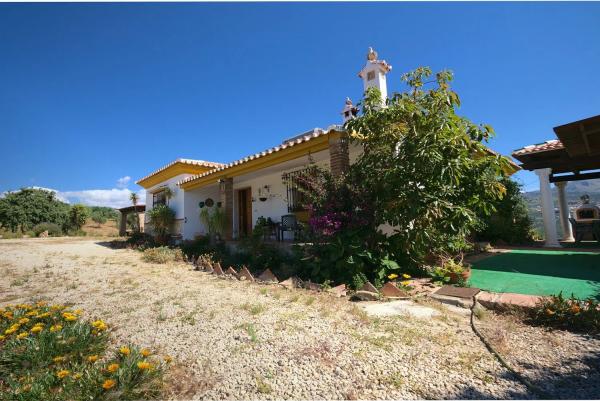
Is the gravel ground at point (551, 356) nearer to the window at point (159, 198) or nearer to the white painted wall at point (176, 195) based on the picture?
the white painted wall at point (176, 195)

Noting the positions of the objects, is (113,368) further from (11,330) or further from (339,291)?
(339,291)

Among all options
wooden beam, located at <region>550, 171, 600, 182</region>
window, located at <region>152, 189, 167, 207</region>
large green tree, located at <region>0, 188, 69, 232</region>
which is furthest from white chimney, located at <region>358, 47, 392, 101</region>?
large green tree, located at <region>0, 188, 69, 232</region>

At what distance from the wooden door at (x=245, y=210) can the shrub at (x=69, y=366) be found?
27.2ft

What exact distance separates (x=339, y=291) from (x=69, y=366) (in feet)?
10.4

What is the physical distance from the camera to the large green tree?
23.8 meters

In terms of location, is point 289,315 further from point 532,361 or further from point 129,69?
point 129,69

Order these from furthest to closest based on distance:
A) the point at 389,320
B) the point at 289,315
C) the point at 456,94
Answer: the point at 456,94 → the point at 289,315 → the point at 389,320

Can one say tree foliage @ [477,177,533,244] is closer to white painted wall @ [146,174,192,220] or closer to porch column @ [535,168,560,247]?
porch column @ [535,168,560,247]

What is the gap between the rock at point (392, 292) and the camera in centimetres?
390

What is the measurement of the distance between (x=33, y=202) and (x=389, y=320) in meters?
33.6

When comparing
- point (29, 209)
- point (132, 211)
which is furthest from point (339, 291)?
point (29, 209)

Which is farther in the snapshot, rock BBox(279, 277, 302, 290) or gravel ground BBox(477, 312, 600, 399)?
rock BBox(279, 277, 302, 290)

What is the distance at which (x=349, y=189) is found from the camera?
485 cm

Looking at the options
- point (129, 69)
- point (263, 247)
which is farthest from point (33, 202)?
point (263, 247)
